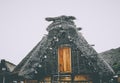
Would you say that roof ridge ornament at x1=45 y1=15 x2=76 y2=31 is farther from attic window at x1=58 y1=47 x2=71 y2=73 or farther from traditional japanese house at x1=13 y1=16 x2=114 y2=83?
attic window at x1=58 y1=47 x2=71 y2=73

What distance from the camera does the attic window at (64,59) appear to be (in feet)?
53.9

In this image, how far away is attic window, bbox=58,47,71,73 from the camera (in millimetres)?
16438

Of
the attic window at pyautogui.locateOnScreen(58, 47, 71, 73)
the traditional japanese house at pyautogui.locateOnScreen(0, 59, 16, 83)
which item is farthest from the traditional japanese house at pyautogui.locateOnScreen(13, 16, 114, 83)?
the traditional japanese house at pyautogui.locateOnScreen(0, 59, 16, 83)

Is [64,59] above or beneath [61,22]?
beneath

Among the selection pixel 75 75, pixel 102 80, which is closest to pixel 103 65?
pixel 102 80

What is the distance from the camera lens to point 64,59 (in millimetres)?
16625

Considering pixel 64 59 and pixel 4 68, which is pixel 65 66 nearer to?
pixel 64 59

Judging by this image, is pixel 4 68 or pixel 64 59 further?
pixel 4 68

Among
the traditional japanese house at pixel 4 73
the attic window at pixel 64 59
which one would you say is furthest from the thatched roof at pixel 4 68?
the attic window at pixel 64 59

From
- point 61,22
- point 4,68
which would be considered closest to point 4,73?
point 4,68

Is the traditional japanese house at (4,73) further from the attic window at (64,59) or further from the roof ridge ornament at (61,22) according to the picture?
the roof ridge ornament at (61,22)

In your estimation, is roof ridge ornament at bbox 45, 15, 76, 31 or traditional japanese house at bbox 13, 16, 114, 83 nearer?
traditional japanese house at bbox 13, 16, 114, 83

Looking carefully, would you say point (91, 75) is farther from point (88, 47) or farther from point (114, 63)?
point (114, 63)

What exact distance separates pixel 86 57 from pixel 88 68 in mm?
831
